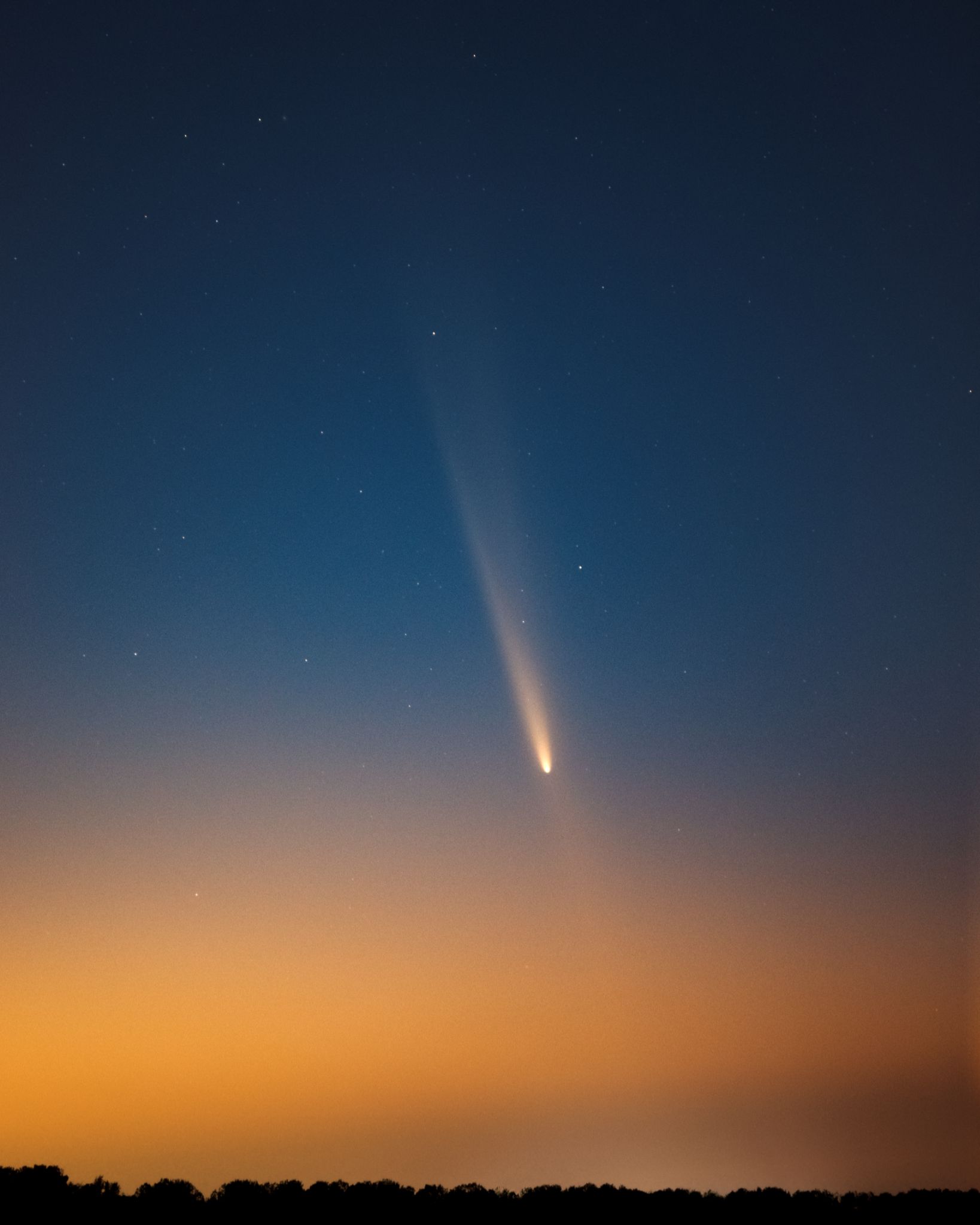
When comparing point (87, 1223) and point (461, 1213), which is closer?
point (87, 1223)

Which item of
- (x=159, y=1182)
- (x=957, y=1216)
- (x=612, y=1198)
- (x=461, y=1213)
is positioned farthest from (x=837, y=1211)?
(x=159, y=1182)

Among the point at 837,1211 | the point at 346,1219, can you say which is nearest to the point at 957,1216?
the point at 837,1211

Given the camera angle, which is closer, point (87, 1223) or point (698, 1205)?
point (87, 1223)

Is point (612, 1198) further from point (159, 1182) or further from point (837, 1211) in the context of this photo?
point (159, 1182)

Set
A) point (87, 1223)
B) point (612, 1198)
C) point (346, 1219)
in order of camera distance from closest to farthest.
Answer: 1. point (87, 1223)
2. point (346, 1219)
3. point (612, 1198)

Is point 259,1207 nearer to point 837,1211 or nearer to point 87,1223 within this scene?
point 87,1223

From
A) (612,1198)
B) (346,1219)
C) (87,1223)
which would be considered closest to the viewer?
(87,1223)
